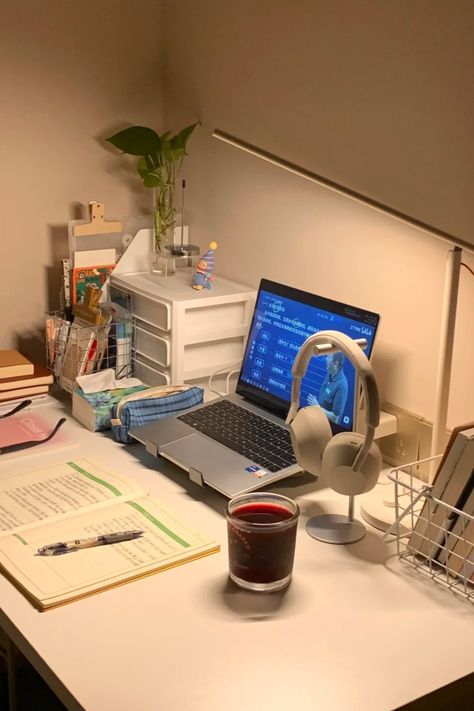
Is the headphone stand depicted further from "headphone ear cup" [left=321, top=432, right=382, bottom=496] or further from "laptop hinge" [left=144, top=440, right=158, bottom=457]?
"laptop hinge" [left=144, top=440, right=158, bottom=457]

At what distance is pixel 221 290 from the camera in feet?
6.28

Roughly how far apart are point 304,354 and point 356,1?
0.69 m

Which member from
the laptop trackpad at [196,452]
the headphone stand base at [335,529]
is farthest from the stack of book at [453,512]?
the laptop trackpad at [196,452]

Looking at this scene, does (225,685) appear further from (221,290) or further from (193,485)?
(221,290)

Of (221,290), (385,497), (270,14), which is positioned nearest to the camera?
(385,497)

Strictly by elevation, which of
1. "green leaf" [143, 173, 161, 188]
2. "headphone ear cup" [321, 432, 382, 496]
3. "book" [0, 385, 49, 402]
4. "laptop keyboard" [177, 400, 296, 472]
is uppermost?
"green leaf" [143, 173, 161, 188]

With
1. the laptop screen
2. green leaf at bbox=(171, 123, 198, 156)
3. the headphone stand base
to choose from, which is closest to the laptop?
the laptop screen

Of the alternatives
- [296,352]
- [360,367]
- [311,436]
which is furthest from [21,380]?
[360,367]

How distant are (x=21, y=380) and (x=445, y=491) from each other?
97cm

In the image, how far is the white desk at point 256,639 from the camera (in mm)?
991

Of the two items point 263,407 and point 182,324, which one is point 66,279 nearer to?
point 182,324

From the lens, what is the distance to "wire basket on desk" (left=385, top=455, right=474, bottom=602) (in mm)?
1201

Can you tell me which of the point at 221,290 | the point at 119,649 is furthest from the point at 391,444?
the point at 119,649

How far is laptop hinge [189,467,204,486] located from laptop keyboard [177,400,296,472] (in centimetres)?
10
